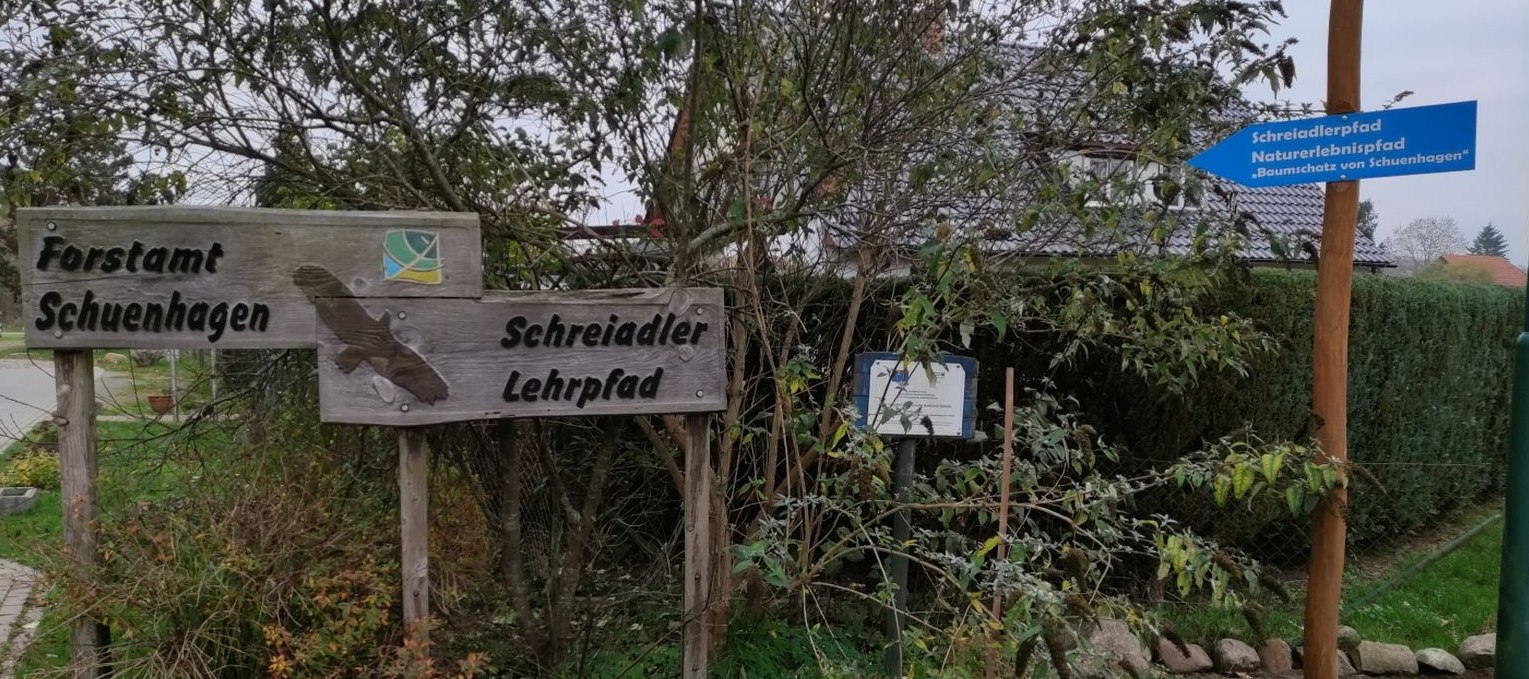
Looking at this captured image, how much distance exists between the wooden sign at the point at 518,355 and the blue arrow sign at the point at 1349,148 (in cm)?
197

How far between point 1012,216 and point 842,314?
1032mm

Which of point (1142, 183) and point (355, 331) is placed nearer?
point (355, 331)

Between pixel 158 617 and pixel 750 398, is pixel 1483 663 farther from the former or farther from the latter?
pixel 158 617

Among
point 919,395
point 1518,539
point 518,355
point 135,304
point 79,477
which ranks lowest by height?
point 1518,539

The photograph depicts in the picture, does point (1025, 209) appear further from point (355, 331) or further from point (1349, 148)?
point (355, 331)

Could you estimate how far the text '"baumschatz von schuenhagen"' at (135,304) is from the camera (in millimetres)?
2697

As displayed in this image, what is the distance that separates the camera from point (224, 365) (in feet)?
13.1

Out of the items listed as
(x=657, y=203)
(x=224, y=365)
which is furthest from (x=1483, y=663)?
(x=224, y=365)

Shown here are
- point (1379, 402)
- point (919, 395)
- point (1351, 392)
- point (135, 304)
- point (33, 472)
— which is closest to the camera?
point (135, 304)

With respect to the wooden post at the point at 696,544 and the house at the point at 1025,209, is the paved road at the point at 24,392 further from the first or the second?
the wooden post at the point at 696,544

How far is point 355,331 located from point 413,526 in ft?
2.10

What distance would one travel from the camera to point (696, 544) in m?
3.27

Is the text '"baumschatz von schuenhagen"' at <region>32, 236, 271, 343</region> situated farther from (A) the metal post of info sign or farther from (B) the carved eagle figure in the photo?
(A) the metal post of info sign

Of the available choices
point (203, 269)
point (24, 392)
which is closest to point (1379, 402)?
point (203, 269)
